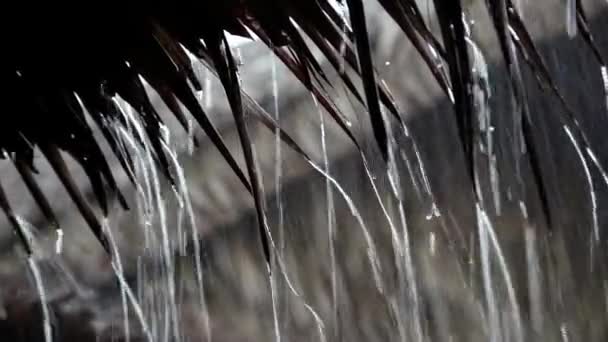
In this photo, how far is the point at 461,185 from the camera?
10.3 ft

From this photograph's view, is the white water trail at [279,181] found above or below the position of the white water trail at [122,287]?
above

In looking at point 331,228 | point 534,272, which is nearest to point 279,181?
point 331,228

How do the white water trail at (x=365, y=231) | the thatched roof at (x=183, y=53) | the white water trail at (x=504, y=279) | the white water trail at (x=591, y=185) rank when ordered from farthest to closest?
the white water trail at (x=365, y=231) → the white water trail at (x=504, y=279) → the white water trail at (x=591, y=185) → the thatched roof at (x=183, y=53)

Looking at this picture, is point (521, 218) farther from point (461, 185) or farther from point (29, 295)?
point (29, 295)

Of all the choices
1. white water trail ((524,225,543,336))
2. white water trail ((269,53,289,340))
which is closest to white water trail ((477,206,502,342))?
white water trail ((524,225,543,336))

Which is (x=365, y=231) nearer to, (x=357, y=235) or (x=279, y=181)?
(x=357, y=235)

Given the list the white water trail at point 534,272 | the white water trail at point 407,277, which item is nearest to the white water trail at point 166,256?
the white water trail at point 407,277

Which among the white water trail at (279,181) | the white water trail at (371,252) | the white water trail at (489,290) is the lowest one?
the white water trail at (489,290)

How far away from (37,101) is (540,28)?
8.91 feet

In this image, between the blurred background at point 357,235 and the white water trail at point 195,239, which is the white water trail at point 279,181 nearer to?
the blurred background at point 357,235

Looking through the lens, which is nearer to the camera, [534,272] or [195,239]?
[534,272]

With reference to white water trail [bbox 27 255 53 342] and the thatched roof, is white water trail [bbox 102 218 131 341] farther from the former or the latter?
the thatched roof

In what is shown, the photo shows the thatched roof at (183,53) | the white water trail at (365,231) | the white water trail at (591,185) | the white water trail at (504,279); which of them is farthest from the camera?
the white water trail at (365,231)

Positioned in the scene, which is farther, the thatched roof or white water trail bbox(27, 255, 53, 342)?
white water trail bbox(27, 255, 53, 342)
